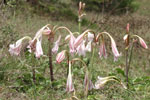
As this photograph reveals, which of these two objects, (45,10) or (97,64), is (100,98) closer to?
(97,64)

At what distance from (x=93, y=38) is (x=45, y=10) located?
6823 millimetres

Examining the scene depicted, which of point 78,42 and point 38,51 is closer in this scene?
point 78,42

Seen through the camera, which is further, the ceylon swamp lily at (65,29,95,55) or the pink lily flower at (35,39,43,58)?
the pink lily flower at (35,39,43,58)

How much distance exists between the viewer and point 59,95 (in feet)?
8.85

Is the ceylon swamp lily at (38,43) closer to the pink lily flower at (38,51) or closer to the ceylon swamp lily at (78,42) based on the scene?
the pink lily flower at (38,51)

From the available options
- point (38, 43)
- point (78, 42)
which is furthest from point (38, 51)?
point (78, 42)

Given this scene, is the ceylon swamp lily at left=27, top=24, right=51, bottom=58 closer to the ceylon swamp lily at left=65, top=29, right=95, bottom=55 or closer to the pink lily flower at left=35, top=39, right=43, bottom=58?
the pink lily flower at left=35, top=39, right=43, bottom=58

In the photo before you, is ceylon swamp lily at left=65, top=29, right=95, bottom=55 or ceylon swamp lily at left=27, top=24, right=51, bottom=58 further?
ceylon swamp lily at left=27, top=24, right=51, bottom=58

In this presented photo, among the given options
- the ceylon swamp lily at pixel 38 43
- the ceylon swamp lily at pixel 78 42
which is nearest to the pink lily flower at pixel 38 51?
the ceylon swamp lily at pixel 38 43

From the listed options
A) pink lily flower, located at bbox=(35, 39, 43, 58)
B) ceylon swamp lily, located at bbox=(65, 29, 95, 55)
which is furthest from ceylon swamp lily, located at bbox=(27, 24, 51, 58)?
ceylon swamp lily, located at bbox=(65, 29, 95, 55)

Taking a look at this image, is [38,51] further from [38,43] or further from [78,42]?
[78,42]

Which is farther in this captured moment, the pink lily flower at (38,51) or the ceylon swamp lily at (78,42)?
the pink lily flower at (38,51)

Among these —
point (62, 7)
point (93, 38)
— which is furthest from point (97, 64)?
point (62, 7)

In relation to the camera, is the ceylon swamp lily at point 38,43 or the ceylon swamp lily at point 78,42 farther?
the ceylon swamp lily at point 38,43
